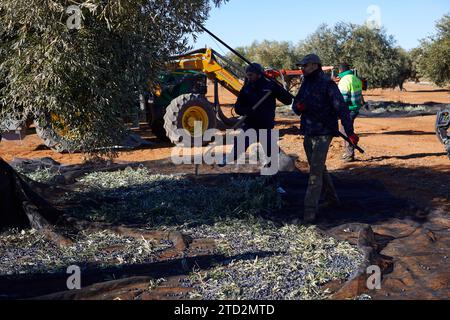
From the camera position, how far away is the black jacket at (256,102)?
7.54m

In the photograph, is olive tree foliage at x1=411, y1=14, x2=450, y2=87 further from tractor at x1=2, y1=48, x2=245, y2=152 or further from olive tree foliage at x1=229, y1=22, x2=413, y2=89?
tractor at x1=2, y1=48, x2=245, y2=152

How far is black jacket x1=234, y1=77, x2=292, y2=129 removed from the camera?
24.7 ft

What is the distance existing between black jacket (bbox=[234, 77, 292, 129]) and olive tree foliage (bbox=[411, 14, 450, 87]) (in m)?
18.6

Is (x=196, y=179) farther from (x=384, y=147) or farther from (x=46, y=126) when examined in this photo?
(x=384, y=147)

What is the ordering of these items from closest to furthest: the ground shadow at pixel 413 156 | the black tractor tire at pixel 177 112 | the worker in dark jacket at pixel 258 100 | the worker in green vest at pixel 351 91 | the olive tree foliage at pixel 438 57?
the worker in dark jacket at pixel 258 100, the worker in green vest at pixel 351 91, the ground shadow at pixel 413 156, the black tractor tire at pixel 177 112, the olive tree foliage at pixel 438 57

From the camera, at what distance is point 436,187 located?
8.14 m

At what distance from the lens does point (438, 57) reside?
2398cm

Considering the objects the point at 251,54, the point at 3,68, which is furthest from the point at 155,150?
the point at 251,54

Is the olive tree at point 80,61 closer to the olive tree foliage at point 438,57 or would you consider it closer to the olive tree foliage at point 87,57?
the olive tree foliage at point 87,57

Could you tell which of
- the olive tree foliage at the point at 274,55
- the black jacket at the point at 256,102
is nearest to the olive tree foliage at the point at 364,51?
the olive tree foliage at the point at 274,55

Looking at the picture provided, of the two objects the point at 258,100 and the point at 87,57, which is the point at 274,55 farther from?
the point at 87,57

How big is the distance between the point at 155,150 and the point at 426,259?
8.39 meters

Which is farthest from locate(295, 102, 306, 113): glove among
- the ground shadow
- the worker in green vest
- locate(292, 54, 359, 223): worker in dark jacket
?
the ground shadow

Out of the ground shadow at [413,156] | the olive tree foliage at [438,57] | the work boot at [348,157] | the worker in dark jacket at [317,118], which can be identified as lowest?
the ground shadow at [413,156]
